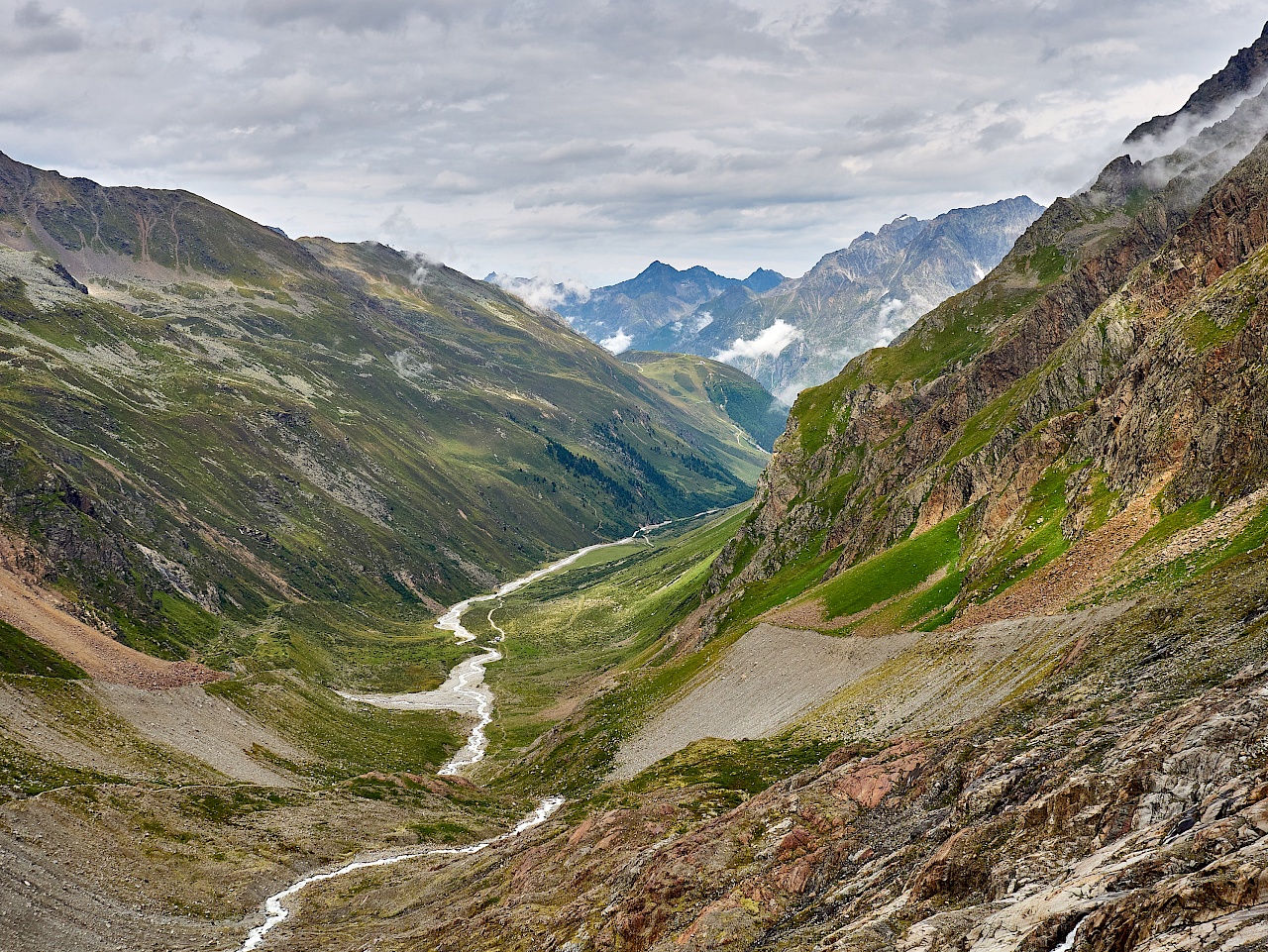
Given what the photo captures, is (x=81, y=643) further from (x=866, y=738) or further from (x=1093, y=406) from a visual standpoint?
(x=1093, y=406)

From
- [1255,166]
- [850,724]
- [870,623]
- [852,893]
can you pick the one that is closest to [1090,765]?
[852,893]

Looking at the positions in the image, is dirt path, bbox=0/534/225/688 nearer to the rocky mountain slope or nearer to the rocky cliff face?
the rocky mountain slope

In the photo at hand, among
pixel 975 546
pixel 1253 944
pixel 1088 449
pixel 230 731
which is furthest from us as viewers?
pixel 230 731

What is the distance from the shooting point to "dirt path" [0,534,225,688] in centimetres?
14412

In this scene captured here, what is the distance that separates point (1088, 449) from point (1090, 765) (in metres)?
85.0

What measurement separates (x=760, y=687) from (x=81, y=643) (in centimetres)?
11610

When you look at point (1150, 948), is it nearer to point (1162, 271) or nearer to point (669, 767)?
point (669, 767)

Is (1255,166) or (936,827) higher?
(1255,166)

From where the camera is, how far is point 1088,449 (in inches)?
4390

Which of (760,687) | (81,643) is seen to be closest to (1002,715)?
(760,687)

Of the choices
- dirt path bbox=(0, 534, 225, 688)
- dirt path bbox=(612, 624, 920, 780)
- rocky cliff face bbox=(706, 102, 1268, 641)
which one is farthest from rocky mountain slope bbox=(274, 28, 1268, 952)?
dirt path bbox=(0, 534, 225, 688)

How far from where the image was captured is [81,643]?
15200cm

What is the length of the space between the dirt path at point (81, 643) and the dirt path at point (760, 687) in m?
82.8

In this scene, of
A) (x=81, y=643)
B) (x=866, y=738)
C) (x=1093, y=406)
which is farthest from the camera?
(x=81, y=643)
